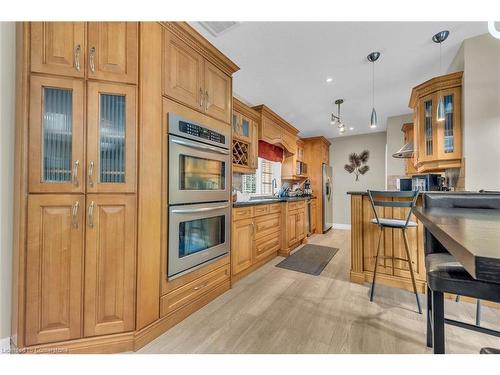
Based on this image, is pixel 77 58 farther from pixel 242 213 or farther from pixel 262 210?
pixel 262 210

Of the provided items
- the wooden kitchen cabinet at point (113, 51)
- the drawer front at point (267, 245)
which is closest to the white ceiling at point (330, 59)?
the wooden kitchen cabinet at point (113, 51)

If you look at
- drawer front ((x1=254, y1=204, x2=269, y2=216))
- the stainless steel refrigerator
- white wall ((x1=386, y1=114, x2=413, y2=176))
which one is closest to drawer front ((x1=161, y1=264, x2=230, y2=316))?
drawer front ((x1=254, y1=204, x2=269, y2=216))

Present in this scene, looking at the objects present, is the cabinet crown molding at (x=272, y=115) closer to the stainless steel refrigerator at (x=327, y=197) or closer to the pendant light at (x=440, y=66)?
the stainless steel refrigerator at (x=327, y=197)

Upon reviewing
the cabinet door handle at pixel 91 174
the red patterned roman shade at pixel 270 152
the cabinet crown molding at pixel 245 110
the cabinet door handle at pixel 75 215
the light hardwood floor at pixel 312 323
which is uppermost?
the cabinet crown molding at pixel 245 110

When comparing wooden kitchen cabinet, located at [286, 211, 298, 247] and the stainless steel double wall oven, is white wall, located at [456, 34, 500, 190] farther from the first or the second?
the stainless steel double wall oven

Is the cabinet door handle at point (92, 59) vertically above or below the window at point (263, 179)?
above

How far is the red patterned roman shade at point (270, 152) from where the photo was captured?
3.98 metres

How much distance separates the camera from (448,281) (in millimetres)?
923

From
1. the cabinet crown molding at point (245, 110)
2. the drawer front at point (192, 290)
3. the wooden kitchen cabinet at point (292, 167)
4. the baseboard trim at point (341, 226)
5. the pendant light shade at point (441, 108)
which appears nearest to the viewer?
the drawer front at point (192, 290)

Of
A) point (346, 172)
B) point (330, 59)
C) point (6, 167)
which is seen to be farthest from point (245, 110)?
point (346, 172)

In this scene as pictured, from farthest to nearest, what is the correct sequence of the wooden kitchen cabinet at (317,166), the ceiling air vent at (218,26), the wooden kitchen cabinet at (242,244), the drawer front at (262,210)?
the wooden kitchen cabinet at (317,166) < the drawer front at (262,210) < the wooden kitchen cabinet at (242,244) < the ceiling air vent at (218,26)

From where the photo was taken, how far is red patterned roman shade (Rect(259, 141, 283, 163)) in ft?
13.0

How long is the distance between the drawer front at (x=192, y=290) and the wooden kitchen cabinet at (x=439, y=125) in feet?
9.56
